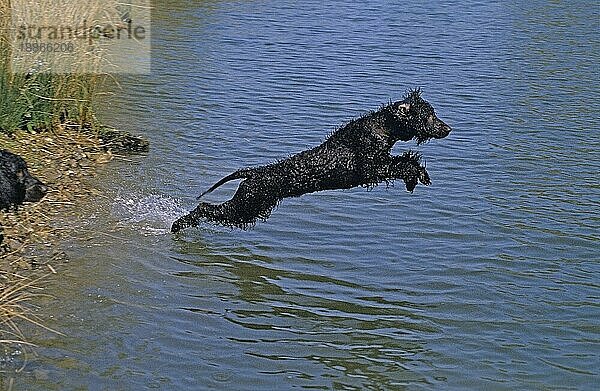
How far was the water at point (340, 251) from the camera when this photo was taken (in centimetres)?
461

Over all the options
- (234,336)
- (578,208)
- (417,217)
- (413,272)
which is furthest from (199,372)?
(578,208)

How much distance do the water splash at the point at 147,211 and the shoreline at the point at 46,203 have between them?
28 cm

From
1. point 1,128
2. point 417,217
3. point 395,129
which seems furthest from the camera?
point 1,128

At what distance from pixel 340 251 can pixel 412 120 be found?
105 cm

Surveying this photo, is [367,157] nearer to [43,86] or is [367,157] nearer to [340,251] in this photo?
[340,251]

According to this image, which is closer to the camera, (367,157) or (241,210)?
(367,157)

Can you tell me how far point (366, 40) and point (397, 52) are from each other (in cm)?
84

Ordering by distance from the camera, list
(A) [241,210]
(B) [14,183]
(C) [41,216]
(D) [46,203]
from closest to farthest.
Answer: (A) [241,210]
(B) [14,183]
(C) [41,216]
(D) [46,203]

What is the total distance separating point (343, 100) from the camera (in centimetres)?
966

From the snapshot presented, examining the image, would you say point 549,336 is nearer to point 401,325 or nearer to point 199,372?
point 401,325

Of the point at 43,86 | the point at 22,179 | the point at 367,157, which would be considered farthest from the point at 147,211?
the point at 367,157

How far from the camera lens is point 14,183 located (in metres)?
6.04

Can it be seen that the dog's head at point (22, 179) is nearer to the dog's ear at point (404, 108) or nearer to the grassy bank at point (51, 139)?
the grassy bank at point (51, 139)

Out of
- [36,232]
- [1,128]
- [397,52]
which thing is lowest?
[36,232]
